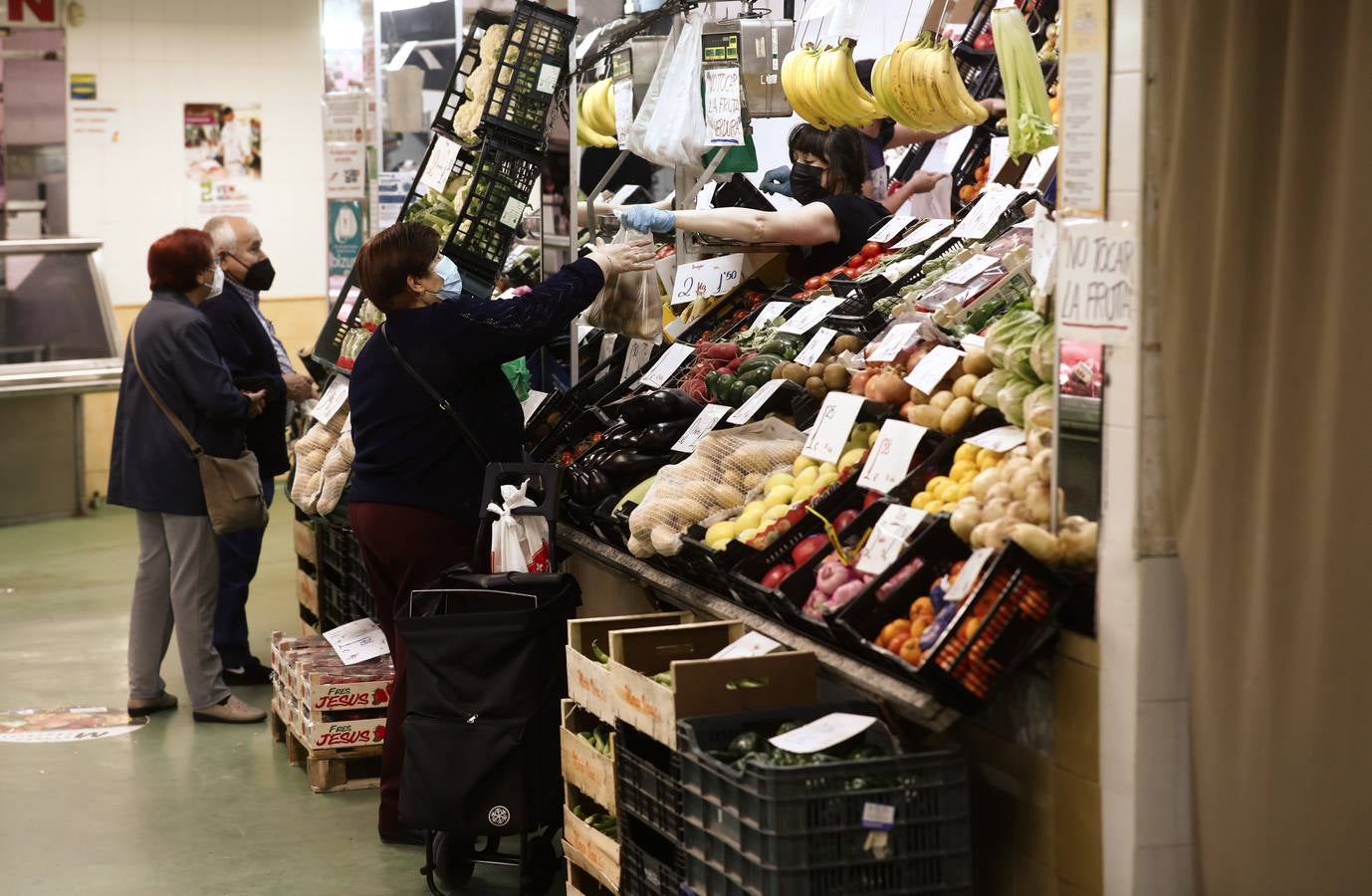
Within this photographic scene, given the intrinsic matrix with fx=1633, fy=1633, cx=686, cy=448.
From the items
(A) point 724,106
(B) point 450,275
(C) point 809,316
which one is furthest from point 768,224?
(B) point 450,275

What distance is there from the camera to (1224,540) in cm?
285

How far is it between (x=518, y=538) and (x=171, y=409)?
7.04ft

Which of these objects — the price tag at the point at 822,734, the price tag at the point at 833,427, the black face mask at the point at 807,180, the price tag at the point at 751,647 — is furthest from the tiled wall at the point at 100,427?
the price tag at the point at 822,734

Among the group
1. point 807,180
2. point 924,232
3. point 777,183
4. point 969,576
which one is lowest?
point 969,576

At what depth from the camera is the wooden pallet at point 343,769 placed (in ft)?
18.0

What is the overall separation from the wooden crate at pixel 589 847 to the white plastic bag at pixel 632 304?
195 centimetres

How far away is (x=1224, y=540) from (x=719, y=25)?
3.11 meters

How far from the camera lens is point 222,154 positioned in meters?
11.4

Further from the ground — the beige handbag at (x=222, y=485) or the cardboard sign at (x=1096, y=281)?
the cardboard sign at (x=1096, y=281)

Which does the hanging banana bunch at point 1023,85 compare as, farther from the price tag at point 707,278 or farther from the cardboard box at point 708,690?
the cardboard box at point 708,690

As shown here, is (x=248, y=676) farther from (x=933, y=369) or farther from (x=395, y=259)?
(x=933, y=369)

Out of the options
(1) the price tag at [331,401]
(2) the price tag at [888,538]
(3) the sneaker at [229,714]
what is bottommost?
(3) the sneaker at [229,714]

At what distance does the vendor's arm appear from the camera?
538 cm

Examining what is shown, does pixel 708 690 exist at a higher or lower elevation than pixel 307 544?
higher
